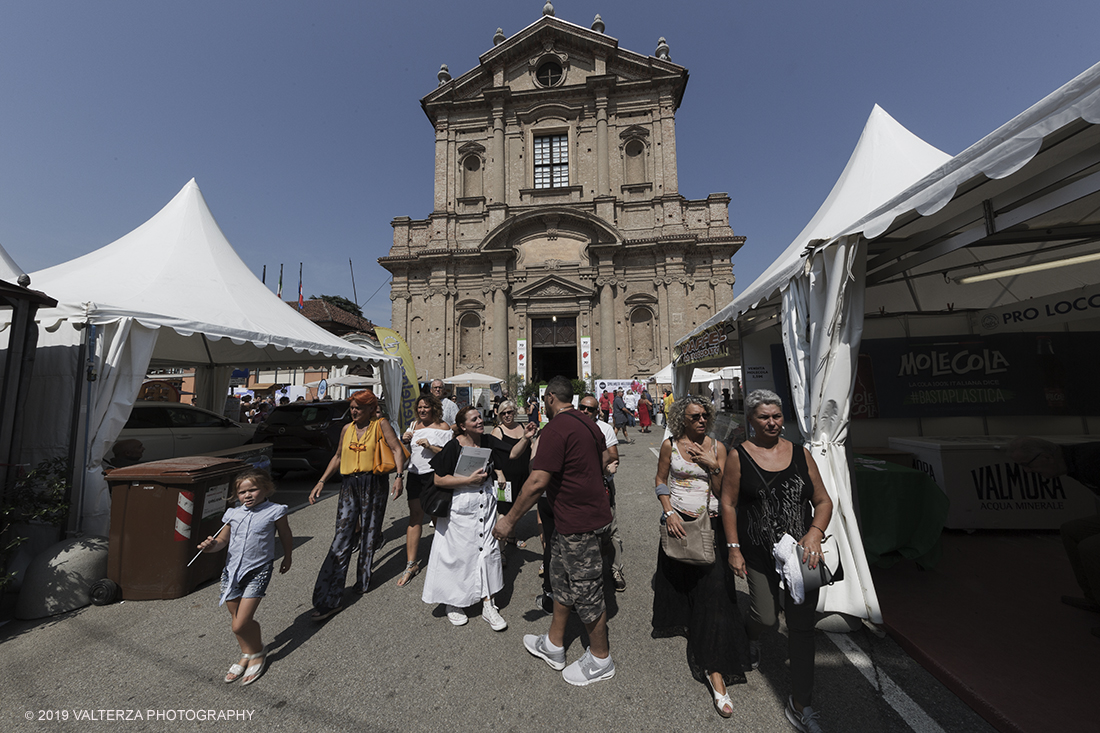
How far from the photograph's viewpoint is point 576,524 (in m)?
2.70

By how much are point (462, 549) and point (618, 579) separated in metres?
1.50

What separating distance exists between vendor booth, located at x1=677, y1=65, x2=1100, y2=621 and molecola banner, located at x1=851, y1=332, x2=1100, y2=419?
16 millimetres

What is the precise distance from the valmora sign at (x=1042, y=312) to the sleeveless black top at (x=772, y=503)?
6214mm

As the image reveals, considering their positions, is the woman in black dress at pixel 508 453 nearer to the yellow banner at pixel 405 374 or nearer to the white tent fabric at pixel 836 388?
the white tent fabric at pixel 836 388

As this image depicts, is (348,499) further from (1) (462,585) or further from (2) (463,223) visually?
(2) (463,223)

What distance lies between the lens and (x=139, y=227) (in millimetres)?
8125

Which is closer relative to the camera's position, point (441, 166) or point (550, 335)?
point (550, 335)

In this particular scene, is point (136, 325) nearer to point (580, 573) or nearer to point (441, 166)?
point (580, 573)

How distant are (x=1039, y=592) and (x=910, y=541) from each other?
89cm

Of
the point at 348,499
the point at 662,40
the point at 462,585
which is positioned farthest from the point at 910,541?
the point at 662,40

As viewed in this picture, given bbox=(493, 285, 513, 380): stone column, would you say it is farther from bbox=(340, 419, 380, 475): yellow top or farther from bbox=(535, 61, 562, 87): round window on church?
bbox=(340, 419, 380, 475): yellow top

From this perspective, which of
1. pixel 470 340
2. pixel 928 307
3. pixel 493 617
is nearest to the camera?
pixel 493 617

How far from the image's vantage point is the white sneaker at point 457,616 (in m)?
3.48

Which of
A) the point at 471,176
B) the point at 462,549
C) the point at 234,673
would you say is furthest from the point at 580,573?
the point at 471,176
